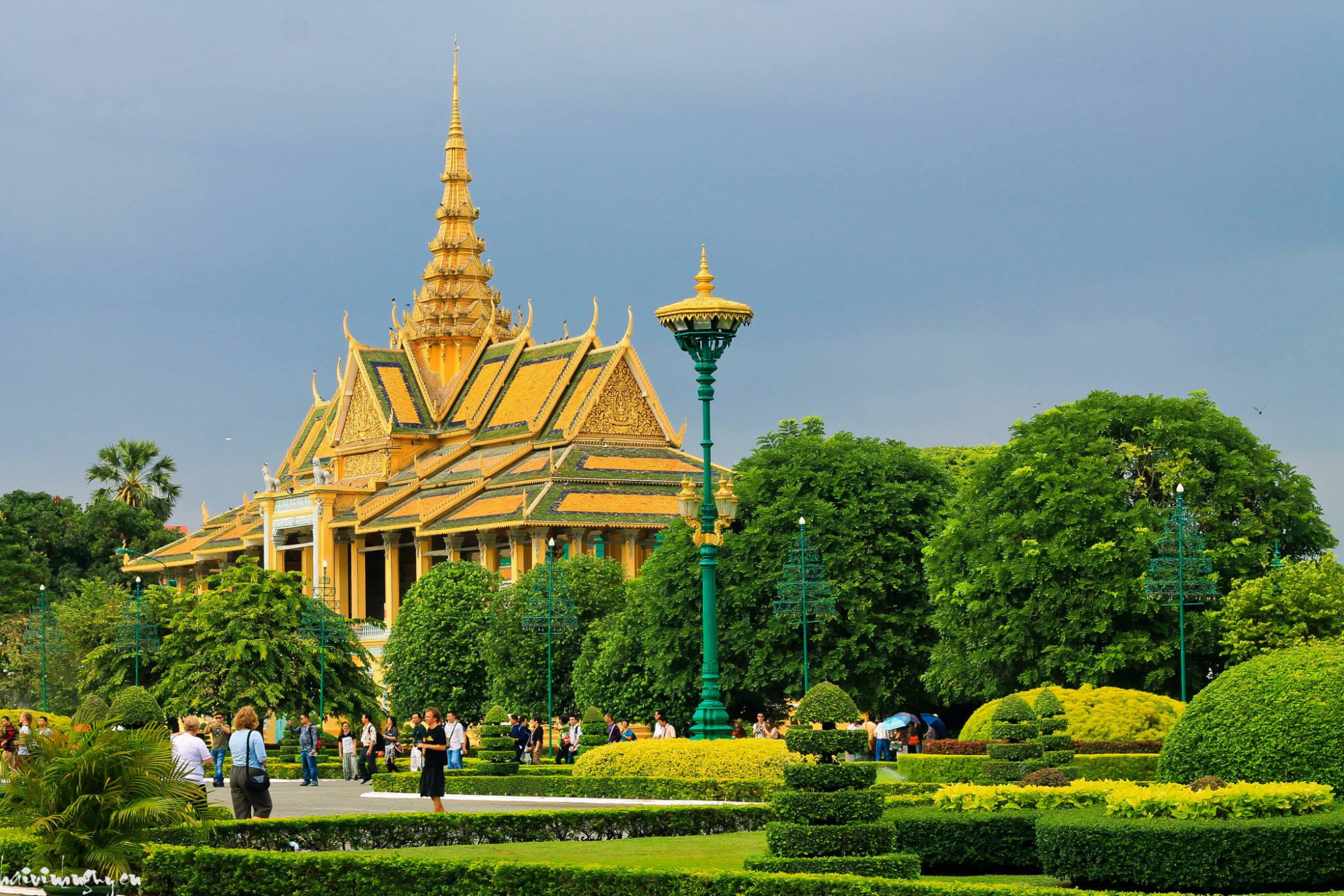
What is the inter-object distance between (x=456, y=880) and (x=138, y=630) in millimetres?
38621

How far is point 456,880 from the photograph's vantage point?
50.1 feet

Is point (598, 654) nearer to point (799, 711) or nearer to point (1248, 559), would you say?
point (1248, 559)

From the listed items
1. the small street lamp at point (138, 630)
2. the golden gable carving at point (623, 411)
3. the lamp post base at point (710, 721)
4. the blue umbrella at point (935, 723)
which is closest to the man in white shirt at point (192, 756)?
the lamp post base at point (710, 721)

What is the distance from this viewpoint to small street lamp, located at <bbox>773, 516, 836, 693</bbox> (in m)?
39.2

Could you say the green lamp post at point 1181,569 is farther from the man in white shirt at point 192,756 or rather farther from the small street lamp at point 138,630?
the small street lamp at point 138,630

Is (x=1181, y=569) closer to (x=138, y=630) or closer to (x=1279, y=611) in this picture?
(x=1279, y=611)

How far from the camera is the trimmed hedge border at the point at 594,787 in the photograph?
26.0 meters

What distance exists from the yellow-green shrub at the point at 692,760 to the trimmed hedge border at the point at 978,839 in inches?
355

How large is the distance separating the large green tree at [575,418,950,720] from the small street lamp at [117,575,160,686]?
47.9ft

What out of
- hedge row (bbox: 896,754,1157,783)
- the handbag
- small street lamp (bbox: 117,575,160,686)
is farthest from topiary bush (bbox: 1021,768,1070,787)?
small street lamp (bbox: 117,575,160,686)

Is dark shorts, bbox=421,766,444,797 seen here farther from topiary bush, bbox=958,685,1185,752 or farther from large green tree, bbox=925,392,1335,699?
large green tree, bbox=925,392,1335,699

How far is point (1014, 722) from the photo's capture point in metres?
26.2

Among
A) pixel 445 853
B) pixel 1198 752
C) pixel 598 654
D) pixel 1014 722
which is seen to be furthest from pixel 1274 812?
pixel 598 654

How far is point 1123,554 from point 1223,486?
9.55ft
